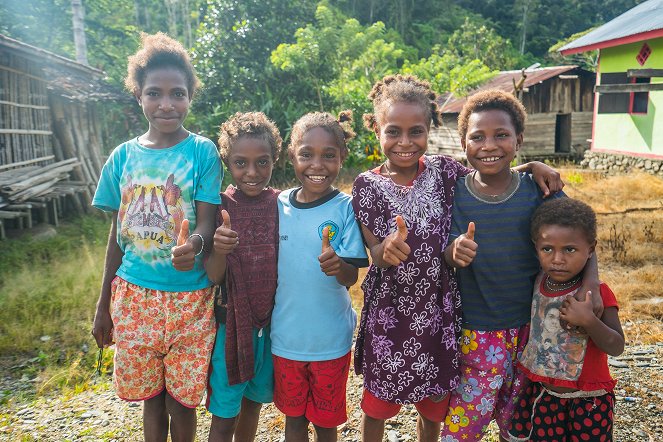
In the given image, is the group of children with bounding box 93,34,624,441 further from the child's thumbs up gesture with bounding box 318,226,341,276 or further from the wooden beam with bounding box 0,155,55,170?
the wooden beam with bounding box 0,155,55,170

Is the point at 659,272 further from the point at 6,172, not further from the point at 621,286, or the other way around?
the point at 6,172

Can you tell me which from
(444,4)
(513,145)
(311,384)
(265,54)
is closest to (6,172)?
(265,54)

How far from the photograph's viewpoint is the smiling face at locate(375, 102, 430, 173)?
2.05 meters

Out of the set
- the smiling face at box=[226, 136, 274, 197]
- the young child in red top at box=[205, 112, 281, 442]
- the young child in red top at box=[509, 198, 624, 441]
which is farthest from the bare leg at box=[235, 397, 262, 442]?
the young child in red top at box=[509, 198, 624, 441]

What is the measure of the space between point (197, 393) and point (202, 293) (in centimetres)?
41

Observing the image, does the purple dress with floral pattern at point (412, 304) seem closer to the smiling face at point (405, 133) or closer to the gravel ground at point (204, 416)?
the smiling face at point (405, 133)

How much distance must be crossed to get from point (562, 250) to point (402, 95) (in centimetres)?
87

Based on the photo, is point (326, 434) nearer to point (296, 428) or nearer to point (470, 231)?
point (296, 428)

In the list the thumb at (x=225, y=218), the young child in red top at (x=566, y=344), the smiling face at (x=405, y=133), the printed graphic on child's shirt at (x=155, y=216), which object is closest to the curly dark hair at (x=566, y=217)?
the young child in red top at (x=566, y=344)

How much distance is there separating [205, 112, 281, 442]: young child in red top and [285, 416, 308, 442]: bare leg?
155 millimetres

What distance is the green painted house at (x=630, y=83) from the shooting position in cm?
1042

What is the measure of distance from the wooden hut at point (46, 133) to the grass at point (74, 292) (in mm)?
776

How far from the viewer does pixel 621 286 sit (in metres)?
5.00

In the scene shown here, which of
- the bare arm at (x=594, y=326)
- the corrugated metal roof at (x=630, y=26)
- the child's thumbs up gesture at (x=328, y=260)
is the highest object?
the corrugated metal roof at (x=630, y=26)
